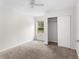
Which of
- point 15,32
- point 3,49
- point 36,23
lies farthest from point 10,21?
point 36,23

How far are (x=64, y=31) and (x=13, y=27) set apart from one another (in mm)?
2997

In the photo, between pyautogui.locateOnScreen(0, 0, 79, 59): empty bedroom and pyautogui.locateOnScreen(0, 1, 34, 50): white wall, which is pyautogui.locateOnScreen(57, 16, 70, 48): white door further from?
pyautogui.locateOnScreen(0, 1, 34, 50): white wall

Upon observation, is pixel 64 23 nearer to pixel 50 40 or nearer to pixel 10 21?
pixel 50 40

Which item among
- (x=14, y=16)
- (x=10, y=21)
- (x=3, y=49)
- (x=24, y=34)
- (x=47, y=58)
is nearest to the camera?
(x=47, y=58)

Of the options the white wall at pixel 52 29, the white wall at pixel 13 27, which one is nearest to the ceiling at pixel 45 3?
the white wall at pixel 13 27

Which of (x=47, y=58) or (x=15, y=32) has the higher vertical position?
(x=15, y=32)

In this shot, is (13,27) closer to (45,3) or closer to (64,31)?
(45,3)

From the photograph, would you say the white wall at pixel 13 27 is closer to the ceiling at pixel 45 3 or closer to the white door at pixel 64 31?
the ceiling at pixel 45 3

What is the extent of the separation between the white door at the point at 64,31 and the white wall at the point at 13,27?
2540 millimetres

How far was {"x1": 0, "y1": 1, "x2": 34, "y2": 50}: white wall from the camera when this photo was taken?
3791 mm

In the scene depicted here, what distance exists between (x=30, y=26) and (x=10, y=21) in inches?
88.4

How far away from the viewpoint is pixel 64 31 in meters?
4.36

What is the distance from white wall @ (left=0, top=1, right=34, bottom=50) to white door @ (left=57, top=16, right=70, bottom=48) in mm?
2540

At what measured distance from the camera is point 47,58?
287cm
